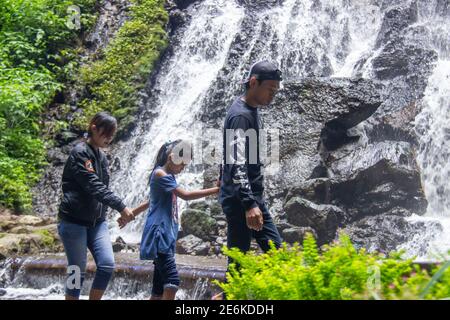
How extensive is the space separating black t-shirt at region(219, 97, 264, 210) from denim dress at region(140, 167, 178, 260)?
0.59 m

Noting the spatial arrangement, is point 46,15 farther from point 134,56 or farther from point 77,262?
point 77,262

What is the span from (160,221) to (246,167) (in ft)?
3.20

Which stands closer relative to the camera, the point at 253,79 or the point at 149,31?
the point at 253,79

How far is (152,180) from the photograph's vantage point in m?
5.02

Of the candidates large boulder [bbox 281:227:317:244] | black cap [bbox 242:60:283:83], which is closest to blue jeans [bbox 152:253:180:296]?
black cap [bbox 242:60:283:83]

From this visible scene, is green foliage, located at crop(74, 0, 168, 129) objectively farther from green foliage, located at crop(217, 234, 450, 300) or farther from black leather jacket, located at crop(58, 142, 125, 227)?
green foliage, located at crop(217, 234, 450, 300)

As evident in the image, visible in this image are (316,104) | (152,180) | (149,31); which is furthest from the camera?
(149,31)

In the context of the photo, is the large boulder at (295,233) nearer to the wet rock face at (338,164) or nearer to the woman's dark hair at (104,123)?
the wet rock face at (338,164)

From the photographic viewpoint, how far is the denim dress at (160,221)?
4777mm

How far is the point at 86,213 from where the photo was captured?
4.68 metres

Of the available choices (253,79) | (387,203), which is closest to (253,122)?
(253,79)

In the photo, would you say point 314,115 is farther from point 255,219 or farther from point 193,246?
point 255,219

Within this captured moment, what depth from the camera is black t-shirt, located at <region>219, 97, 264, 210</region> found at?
4.30 metres
